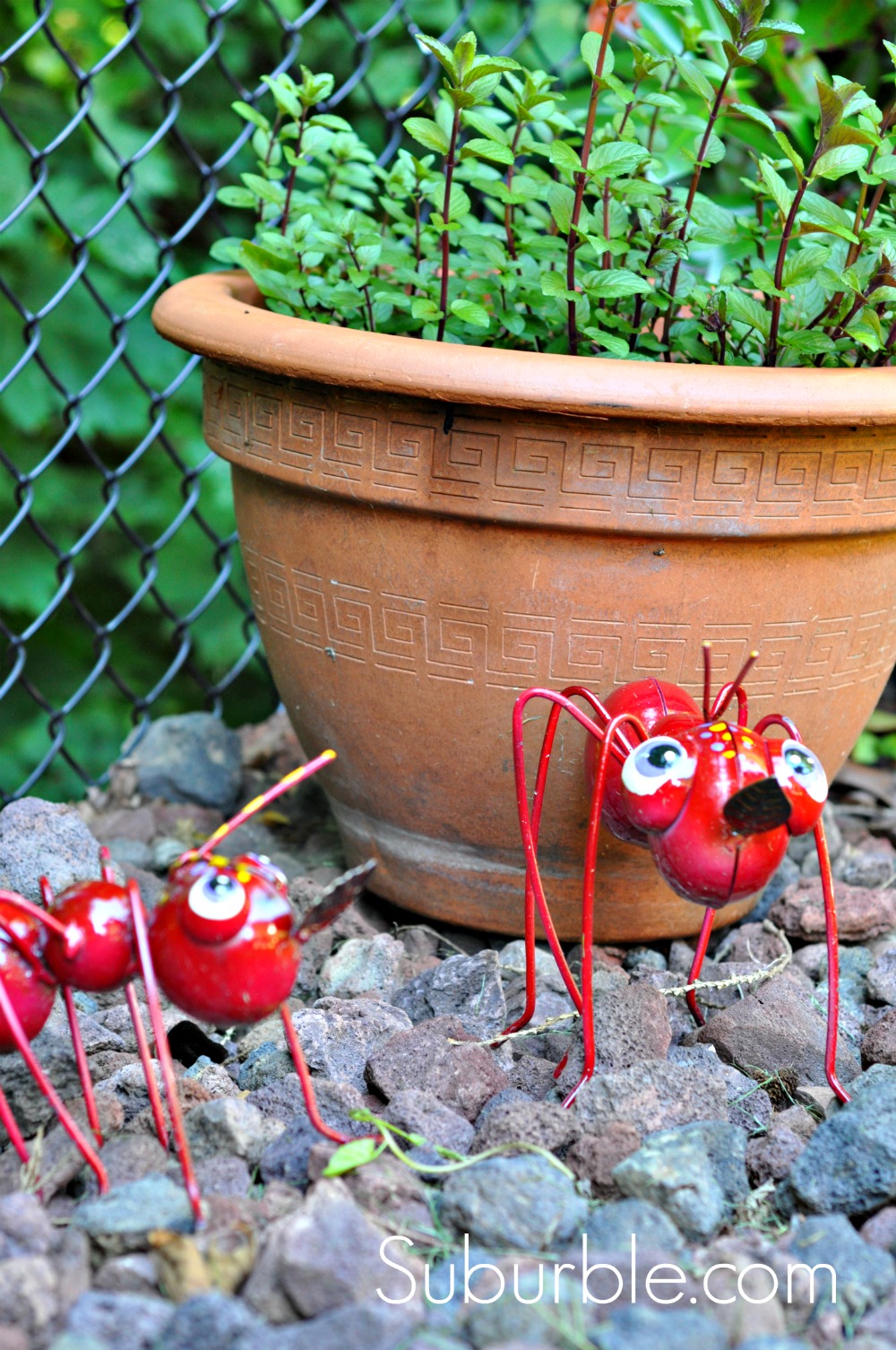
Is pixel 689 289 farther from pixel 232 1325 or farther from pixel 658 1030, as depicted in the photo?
pixel 232 1325

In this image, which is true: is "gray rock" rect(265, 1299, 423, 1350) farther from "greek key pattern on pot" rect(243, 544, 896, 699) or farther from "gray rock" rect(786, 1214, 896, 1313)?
"greek key pattern on pot" rect(243, 544, 896, 699)

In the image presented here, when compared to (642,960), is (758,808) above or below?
above

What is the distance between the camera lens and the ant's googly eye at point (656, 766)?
952 mm

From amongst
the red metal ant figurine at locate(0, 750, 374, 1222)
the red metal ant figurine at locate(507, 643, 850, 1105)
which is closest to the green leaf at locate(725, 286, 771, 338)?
the red metal ant figurine at locate(507, 643, 850, 1105)

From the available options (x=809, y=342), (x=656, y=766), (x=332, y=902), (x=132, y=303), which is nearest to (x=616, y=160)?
(x=809, y=342)

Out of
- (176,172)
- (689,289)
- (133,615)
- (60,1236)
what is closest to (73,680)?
(133,615)

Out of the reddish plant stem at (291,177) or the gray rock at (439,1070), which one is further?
the reddish plant stem at (291,177)

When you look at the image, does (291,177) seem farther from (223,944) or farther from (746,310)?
(223,944)

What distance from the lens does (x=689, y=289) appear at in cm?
129

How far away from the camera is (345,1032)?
1179mm

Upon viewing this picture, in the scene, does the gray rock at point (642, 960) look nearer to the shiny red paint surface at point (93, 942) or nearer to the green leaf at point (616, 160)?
the shiny red paint surface at point (93, 942)

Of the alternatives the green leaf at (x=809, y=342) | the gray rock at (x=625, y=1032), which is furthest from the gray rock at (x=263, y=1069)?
the green leaf at (x=809, y=342)

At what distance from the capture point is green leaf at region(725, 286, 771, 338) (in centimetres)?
118
